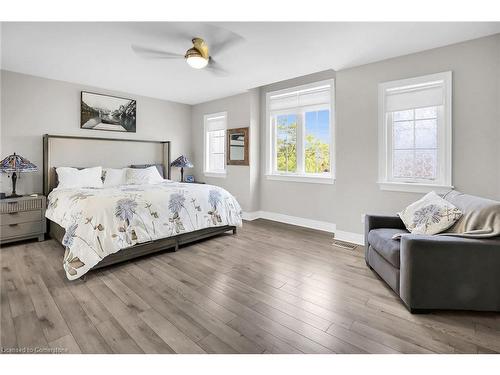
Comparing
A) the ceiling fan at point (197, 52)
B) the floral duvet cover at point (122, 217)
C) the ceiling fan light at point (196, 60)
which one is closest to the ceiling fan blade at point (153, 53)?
the ceiling fan at point (197, 52)

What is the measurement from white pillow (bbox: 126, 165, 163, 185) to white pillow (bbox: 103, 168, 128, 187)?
9cm

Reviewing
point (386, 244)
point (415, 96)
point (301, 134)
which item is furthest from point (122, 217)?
point (415, 96)

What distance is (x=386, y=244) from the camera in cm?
225

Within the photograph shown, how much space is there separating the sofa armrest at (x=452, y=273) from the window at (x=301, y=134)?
2362 mm

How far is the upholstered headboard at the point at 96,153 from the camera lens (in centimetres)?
396

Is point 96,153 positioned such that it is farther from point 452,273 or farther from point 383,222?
point 452,273

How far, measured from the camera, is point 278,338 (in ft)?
5.32

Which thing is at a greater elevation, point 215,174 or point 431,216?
point 215,174

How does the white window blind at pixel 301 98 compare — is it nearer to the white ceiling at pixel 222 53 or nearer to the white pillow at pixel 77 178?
the white ceiling at pixel 222 53

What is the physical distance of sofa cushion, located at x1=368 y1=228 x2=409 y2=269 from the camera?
6.95 feet

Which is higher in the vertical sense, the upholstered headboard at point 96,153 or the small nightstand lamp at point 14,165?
the upholstered headboard at point 96,153

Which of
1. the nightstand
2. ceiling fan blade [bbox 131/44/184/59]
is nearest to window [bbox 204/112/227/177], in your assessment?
ceiling fan blade [bbox 131/44/184/59]

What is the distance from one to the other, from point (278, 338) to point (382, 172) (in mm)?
2569

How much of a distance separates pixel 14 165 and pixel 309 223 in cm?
438
